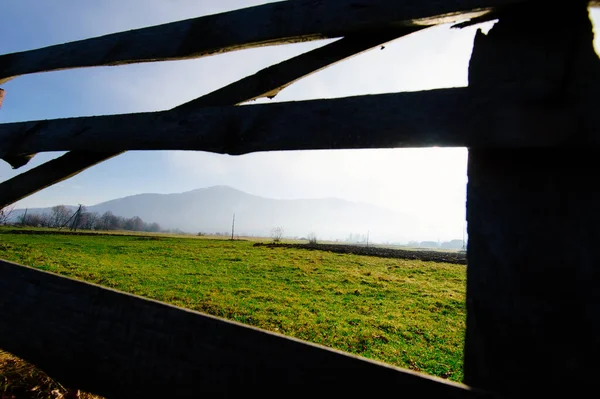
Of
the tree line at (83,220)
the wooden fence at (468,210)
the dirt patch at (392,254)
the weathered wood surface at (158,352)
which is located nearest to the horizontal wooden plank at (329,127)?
the wooden fence at (468,210)

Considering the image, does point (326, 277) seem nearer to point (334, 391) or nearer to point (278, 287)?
point (278, 287)

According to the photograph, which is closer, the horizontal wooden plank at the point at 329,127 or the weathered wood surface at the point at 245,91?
the horizontal wooden plank at the point at 329,127

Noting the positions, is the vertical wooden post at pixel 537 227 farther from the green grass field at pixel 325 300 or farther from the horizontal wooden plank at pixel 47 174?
the green grass field at pixel 325 300

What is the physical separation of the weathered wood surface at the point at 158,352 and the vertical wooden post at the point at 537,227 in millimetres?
217

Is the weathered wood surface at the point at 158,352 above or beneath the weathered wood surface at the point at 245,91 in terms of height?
beneath

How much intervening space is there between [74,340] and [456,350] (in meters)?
8.32

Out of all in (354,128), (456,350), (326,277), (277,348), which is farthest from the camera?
(326,277)

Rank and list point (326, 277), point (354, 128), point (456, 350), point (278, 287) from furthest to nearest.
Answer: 1. point (326, 277)
2. point (278, 287)
3. point (456, 350)
4. point (354, 128)

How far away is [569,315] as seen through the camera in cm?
89

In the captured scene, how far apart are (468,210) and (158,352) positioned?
1.27 m

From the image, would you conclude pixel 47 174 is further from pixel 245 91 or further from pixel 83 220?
pixel 83 220

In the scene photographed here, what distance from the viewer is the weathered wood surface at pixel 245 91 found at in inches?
56.9

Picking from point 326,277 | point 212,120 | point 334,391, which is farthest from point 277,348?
point 326,277

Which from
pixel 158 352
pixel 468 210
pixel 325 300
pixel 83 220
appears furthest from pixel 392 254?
pixel 83 220
